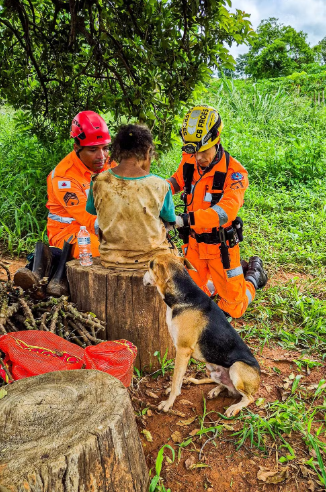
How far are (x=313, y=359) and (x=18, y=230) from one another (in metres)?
4.85

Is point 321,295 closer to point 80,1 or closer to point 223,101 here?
point 80,1

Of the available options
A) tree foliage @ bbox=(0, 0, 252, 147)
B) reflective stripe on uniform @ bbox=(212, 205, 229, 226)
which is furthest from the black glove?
tree foliage @ bbox=(0, 0, 252, 147)

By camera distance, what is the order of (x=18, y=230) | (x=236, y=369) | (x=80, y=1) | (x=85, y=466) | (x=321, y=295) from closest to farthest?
(x=85, y=466)
(x=236, y=369)
(x=80, y=1)
(x=321, y=295)
(x=18, y=230)

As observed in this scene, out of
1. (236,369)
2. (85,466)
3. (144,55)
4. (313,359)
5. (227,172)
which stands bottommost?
(313,359)

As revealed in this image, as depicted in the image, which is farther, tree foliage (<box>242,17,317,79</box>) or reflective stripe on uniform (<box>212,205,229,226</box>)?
tree foliage (<box>242,17,317,79</box>)

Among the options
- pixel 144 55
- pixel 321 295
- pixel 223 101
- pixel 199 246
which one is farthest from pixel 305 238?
pixel 223 101

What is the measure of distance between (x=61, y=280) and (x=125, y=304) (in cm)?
92

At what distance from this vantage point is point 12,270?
217 inches

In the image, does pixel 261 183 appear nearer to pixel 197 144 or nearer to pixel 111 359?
pixel 197 144

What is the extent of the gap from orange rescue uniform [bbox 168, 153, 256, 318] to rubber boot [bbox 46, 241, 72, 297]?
1.40 meters

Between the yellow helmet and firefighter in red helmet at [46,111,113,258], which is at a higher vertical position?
the yellow helmet

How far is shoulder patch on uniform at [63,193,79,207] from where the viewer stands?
422 cm

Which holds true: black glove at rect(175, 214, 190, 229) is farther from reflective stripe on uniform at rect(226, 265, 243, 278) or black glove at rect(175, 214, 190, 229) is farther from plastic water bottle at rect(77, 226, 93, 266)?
plastic water bottle at rect(77, 226, 93, 266)

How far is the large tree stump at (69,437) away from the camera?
164cm
